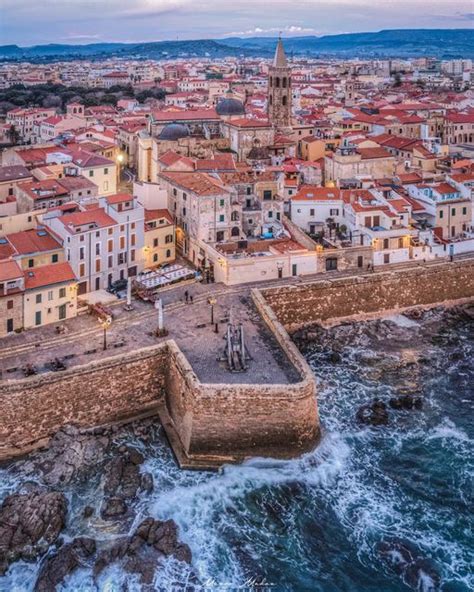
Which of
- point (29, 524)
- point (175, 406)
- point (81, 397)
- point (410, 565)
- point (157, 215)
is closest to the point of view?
point (410, 565)

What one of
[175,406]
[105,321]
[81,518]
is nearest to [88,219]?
[105,321]

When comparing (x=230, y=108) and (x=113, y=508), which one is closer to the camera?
(x=113, y=508)

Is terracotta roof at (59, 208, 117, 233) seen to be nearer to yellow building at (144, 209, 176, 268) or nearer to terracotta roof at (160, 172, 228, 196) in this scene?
yellow building at (144, 209, 176, 268)

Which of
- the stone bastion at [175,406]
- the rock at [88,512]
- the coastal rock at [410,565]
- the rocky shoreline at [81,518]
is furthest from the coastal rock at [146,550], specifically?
the coastal rock at [410,565]

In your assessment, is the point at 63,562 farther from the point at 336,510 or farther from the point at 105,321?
the point at 105,321

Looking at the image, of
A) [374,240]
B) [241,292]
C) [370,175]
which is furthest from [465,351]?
[370,175]

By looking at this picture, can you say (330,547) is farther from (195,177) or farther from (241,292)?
(195,177)

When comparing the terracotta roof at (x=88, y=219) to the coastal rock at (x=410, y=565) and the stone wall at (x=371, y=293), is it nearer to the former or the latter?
the stone wall at (x=371, y=293)
